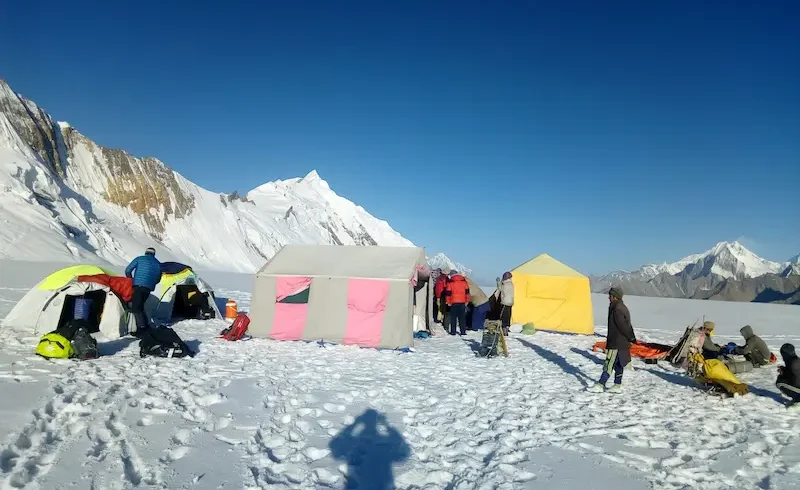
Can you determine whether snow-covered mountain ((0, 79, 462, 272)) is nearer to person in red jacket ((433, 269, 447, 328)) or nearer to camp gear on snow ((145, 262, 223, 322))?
camp gear on snow ((145, 262, 223, 322))

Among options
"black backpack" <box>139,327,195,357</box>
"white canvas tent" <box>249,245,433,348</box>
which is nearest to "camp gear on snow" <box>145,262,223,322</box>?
"white canvas tent" <box>249,245,433,348</box>

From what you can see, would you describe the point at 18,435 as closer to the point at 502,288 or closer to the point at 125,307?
the point at 125,307

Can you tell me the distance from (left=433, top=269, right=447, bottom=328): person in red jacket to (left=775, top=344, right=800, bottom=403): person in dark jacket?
8.50m

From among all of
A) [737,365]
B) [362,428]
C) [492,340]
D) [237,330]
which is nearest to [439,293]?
[492,340]

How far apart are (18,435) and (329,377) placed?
419 centimetres

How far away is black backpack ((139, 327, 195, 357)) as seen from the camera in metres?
7.92

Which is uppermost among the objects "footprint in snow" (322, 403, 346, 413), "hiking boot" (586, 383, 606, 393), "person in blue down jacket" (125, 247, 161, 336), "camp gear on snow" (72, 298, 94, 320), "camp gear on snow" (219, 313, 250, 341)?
"person in blue down jacket" (125, 247, 161, 336)

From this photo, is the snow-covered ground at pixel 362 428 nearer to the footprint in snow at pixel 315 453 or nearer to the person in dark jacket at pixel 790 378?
the footprint in snow at pixel 315 453

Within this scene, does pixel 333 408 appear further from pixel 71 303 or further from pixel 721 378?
pixel 71 303

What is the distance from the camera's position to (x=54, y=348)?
6965mm

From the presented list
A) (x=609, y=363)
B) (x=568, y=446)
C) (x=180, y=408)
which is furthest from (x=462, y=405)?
(x=180, y=408)

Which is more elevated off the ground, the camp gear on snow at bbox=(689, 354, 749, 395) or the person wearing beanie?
the person wearing beanie

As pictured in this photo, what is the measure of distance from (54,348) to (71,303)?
123 inches

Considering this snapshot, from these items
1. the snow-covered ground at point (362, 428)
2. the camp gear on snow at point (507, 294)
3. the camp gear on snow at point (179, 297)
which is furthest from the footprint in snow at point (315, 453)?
the camp gear on snow at point (179, 297)
